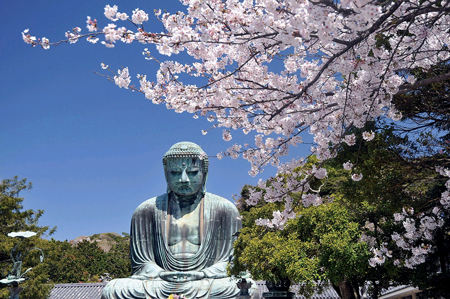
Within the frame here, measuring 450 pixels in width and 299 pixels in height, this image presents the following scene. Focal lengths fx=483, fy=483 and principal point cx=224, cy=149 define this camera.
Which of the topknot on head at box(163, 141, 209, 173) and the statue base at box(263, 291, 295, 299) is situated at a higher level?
the topknot on head at box(163, 141, 209, 173)

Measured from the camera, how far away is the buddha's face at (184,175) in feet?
39.5

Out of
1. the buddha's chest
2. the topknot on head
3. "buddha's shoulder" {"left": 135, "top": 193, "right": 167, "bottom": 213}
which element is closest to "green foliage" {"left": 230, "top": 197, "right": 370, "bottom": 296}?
the buddha's chest

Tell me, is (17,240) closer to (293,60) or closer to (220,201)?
(220,201)

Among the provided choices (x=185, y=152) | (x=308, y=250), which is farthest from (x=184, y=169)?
(x=308, y=250)

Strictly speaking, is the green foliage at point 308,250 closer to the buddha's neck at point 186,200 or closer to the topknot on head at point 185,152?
the buddha's neck at point 186,200

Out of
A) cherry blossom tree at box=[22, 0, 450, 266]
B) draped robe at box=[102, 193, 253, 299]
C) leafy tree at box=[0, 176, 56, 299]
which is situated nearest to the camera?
cherry blossom tree at box=[22, 0, 450, 266]

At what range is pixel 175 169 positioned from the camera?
12.1 m

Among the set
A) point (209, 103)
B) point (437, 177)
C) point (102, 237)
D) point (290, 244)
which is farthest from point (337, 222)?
point (102, 237)

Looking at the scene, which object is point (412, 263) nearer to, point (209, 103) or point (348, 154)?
point (348, 154)

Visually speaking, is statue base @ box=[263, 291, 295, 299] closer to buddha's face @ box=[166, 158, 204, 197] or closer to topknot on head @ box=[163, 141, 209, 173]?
buddha's face @ box=[166, 158, 204, 197]

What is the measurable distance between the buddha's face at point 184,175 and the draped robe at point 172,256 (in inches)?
21.4

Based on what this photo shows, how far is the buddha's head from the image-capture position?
39.5 feet

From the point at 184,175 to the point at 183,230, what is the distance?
136 centimetres

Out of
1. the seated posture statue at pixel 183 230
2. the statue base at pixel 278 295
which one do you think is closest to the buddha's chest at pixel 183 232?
the seated posture statue at pixel 183 230
